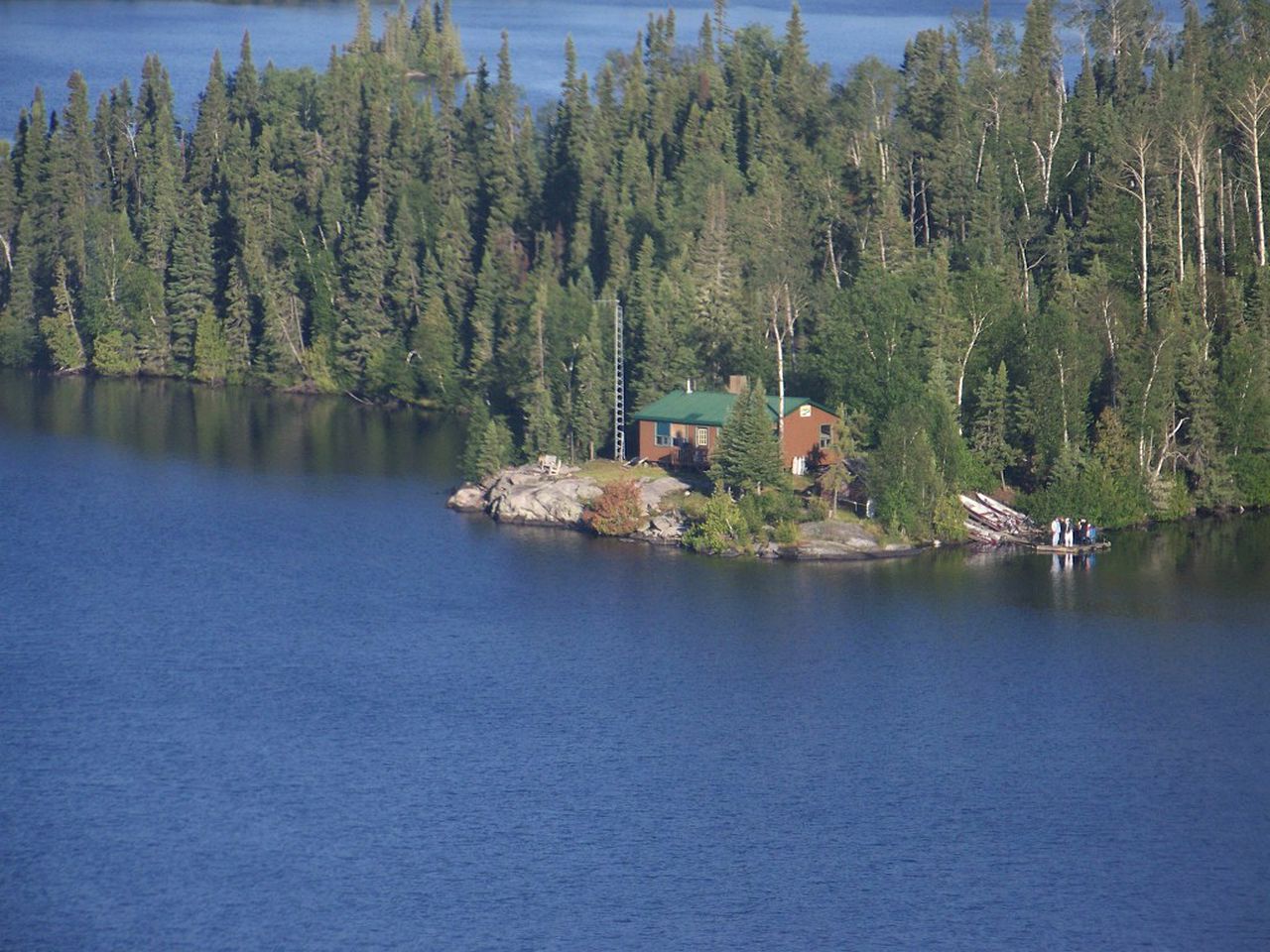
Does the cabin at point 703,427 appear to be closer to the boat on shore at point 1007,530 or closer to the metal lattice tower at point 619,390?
the metal lattice tower at point 619,390

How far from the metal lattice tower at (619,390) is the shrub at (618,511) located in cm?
650

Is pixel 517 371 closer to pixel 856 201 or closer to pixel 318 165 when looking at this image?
pixel 856 201

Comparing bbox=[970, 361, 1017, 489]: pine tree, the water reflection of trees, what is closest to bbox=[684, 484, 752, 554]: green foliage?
bbox=[970, 361, 1017, 489]: pine tree

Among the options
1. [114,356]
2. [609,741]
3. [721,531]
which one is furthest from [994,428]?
[114,356]

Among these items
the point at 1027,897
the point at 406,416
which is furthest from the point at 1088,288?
the point at 1027,897

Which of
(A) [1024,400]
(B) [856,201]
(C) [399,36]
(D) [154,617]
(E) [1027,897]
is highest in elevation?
(C) [399,36]

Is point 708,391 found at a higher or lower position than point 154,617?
higher

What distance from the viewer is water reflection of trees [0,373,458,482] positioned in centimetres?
8794

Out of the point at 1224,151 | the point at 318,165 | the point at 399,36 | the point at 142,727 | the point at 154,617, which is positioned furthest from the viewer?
the point at 399,36

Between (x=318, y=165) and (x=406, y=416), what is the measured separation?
85.6 feet

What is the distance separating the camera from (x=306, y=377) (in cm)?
11069

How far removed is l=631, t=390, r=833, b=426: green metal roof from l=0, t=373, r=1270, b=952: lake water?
776 cm

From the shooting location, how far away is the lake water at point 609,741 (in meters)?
41.2

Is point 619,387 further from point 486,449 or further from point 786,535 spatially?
point 786,535
